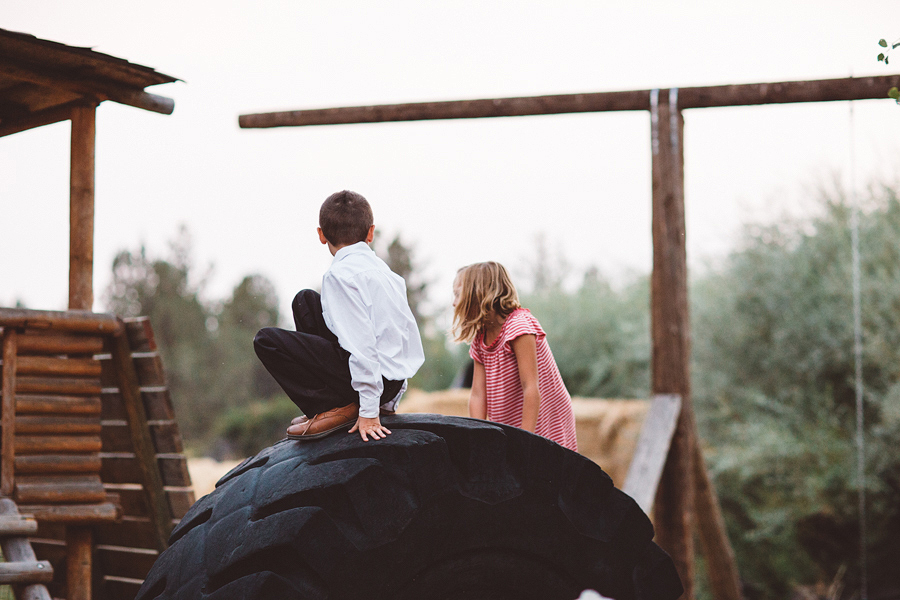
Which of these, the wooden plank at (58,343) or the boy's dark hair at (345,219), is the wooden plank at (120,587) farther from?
the boy's dark hair at (345,219)

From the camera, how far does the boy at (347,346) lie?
172 cm

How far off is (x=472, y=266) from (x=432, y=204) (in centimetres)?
1047

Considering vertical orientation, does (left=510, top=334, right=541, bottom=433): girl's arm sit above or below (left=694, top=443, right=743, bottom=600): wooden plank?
above

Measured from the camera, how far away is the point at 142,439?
13.8 feet

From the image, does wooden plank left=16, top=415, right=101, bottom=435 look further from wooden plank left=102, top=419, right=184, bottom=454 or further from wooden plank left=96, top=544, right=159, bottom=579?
wooden plank left=96, top=544, right=159, bottom=579

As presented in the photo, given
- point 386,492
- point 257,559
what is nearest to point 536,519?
point 386,492

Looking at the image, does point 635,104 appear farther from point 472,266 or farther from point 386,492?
point 386,492

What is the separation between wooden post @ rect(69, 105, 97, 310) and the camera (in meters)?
4.08

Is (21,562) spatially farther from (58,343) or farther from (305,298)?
(305,298)

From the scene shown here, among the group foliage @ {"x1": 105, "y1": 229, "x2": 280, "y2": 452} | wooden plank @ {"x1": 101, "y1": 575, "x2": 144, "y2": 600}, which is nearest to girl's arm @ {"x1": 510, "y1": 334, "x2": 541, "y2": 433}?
wooden plank @ {"x1": 101, "y1": 575, "x2": 144, "y2": 600}

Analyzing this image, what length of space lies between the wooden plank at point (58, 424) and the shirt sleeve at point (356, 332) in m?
2.74

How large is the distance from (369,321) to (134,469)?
3029 mm

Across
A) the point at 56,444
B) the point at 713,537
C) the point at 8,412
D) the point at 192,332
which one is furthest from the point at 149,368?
the point at 192,332

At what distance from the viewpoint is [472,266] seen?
2740 millimetres
